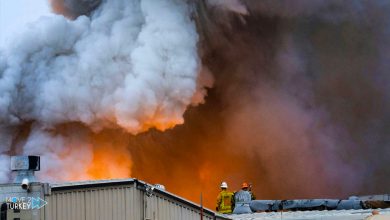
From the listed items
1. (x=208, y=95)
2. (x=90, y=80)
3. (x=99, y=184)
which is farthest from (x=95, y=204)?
(x=208, y=95)

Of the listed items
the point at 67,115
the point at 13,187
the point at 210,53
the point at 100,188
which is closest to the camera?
the point at 13,187

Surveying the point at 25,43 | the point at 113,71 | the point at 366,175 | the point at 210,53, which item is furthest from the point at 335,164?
the point at 25,43

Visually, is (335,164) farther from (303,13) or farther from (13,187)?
(13,187)

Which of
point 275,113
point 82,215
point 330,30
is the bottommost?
point 82,215

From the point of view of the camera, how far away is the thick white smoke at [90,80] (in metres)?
34.3

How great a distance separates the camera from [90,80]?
34.8 metres

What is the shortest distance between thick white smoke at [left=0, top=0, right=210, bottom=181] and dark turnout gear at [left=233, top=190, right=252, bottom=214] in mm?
4176

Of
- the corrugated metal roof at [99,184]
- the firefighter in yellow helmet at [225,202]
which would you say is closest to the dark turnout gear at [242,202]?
the firefighter in yellow helmet at [225,202]

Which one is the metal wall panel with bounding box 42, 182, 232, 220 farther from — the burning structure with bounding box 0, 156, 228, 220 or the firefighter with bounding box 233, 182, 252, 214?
the firefighter with bounding box 233, 182, 252, 214

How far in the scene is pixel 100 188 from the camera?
24.0 meters

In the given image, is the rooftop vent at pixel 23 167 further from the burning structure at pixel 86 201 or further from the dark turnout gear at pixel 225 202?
the dark turnout gear at pixel 225 202

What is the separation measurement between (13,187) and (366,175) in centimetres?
2602

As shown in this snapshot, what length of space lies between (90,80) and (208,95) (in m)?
7.32

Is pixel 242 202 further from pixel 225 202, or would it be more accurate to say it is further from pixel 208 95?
pixel 208 95
